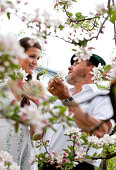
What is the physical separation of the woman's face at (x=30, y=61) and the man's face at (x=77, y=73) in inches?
14.0

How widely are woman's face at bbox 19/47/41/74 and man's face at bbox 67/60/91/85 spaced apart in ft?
1.16

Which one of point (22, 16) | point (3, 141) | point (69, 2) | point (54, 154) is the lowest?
point (54, 154)

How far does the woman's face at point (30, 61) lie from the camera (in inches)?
90.4

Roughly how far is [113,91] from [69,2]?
3.85 ft

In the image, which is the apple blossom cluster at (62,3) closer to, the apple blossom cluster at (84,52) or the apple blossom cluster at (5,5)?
the apple blossom cluster at (84,52)

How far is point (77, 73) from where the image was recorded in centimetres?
216

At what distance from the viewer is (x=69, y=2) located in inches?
61.6

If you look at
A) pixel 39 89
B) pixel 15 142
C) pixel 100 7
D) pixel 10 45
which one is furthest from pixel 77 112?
pixel 10 45

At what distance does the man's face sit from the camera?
7.05 feet

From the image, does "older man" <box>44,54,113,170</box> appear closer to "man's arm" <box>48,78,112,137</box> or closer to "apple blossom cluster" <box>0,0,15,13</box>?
"man's arm" <box>48,78,112,137</box>

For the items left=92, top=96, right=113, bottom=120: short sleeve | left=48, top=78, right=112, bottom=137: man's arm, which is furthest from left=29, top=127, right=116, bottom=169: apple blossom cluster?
left=92, top=96, right=113, bottom=120: short sleeve

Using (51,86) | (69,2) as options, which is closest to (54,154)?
(51,86)

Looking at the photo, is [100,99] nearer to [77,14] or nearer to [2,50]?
[77,14]

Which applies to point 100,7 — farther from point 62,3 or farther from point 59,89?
point 59,89
